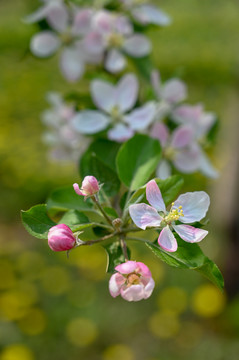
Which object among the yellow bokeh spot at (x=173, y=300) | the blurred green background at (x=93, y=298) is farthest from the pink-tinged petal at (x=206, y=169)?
the yellow bokeh spot at (x=173, y=300)

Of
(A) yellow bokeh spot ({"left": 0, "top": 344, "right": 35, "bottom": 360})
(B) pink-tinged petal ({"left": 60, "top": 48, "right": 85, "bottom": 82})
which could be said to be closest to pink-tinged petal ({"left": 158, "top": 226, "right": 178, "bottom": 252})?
(B) pink-tinged petal ({"left": 60, "top": 48, "right": 85, "bottom": 82})

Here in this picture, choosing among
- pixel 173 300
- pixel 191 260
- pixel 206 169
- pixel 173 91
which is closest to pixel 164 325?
pixel 173 300

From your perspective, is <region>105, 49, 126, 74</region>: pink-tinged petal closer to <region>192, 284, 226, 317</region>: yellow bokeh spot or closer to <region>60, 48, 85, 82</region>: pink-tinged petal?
<region>60, 48, 85, 82</region>: pink-tinged petal

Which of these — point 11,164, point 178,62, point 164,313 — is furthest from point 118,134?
point 178,62

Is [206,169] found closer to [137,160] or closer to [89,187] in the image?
[137,160]

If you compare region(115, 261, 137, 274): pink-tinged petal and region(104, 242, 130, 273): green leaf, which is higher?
region(115, 261, 137, 274): pink-tinged petal

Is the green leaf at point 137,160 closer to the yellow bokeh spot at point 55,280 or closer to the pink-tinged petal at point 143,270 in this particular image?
the pink-tinged petal at point 143,270
